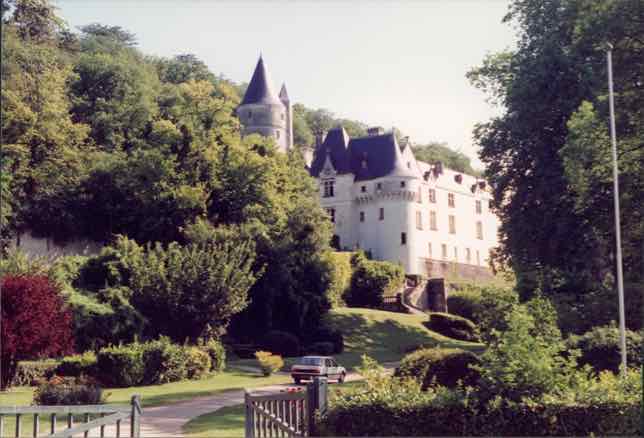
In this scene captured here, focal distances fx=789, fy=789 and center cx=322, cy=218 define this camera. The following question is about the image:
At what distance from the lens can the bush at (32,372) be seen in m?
30.6

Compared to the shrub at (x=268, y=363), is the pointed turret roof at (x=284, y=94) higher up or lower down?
higher up

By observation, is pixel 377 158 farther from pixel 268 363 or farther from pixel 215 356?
pixel 268 363

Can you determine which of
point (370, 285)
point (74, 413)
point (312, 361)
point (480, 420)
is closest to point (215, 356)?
point (312, 361)

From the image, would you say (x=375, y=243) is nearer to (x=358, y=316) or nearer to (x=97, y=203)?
(x=358, y=316)

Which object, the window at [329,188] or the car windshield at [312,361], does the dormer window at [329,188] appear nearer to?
the window at [329,188]

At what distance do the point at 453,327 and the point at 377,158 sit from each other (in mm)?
30399

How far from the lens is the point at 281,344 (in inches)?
1818

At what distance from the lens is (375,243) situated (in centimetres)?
8594

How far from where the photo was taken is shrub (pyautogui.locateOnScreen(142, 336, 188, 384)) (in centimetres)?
3244

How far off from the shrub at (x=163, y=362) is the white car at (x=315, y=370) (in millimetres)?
5018

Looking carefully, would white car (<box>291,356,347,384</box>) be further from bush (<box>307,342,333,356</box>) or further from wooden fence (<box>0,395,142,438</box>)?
wooden fence (<box>0,395,142,438</box>)

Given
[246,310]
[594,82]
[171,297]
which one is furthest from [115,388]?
[594,82]

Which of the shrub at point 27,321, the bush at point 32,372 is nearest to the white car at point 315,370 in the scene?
the shrub at point 27,321

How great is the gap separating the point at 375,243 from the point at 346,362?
4342cm
